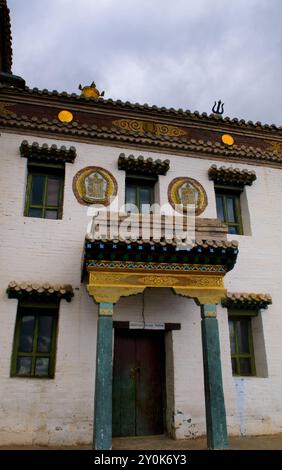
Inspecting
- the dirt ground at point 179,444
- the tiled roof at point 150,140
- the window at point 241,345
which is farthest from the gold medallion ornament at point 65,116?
the dirt ground at point 179,444

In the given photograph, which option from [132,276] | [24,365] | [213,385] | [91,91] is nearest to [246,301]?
[213,385]

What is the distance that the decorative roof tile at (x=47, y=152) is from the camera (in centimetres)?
873

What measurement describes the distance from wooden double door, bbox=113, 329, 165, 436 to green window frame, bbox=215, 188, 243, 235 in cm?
303

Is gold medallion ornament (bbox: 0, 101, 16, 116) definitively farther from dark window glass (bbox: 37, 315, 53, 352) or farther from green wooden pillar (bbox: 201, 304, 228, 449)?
green wooden pillar (bbox: 201, 304, 228, 449)

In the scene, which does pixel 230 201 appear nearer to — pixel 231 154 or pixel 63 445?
pixel 231 154

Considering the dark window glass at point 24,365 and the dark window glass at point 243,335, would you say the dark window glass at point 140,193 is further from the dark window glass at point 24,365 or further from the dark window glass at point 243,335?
the dark window glass at point 24,365

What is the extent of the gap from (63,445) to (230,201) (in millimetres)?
6335

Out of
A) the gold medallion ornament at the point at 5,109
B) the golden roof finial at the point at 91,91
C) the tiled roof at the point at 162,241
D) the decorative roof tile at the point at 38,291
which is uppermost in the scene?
the golden roof finial at the point at 91,91

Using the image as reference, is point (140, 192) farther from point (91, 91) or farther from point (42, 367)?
point (42, 367)

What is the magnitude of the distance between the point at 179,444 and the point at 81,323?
2757 millimetres

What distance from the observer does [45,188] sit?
896 centimetres

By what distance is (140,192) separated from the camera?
375 inches

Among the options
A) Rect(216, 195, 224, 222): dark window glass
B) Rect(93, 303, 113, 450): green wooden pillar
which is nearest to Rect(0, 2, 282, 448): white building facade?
Rect(93, 303, 113, 450): green wooden pillar

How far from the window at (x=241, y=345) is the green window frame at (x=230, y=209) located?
2.07 meters
